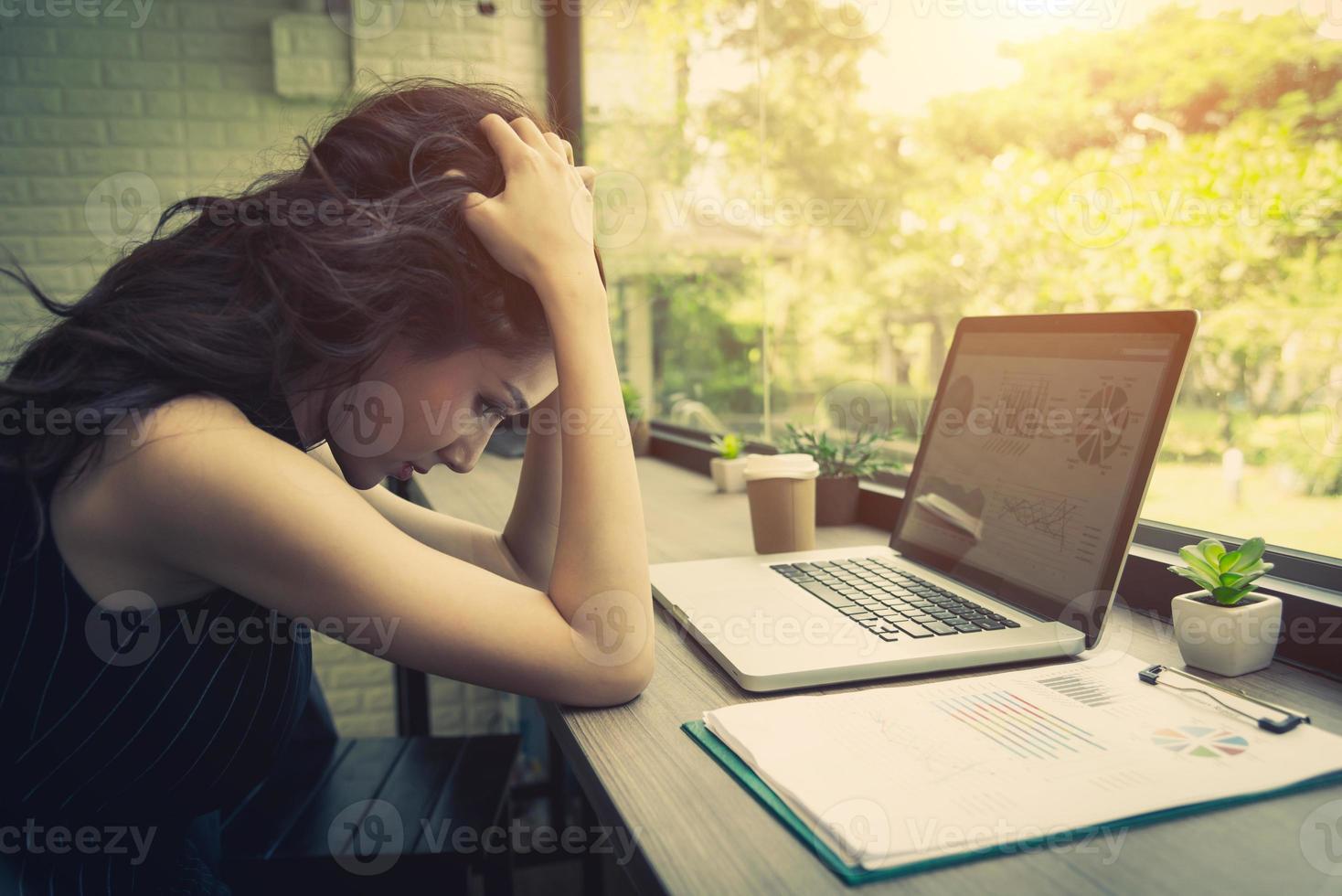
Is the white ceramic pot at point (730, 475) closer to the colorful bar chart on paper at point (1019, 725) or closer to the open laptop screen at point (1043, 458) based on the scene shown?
the open laptop screen at point (1043, 458)

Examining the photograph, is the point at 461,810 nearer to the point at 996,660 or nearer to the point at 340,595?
the point at 340,595

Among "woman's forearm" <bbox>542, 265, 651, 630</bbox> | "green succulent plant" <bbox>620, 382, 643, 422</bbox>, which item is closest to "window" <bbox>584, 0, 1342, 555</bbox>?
"green succulent plant" <bbox>620, 382, 643, 422</bbox>

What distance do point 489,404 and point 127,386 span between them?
31cm

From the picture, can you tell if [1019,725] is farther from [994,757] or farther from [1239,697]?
[1239,697]

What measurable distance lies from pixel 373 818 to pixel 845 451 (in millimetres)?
829

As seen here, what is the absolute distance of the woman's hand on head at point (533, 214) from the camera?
847mm

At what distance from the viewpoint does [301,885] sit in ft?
3.42

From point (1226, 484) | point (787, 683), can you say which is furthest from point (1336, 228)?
point (787, 683)

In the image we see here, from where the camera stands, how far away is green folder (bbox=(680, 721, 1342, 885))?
460 mm

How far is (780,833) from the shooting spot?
50cm

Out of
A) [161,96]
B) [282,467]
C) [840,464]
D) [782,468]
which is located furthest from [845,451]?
[161,96]

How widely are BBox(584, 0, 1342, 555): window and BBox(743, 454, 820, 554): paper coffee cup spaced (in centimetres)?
34

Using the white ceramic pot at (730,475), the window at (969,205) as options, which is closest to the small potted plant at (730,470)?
the white ceramic pot at (730,475)

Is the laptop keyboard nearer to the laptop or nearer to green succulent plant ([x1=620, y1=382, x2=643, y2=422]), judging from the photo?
the laptop
